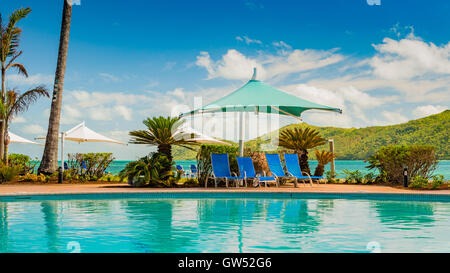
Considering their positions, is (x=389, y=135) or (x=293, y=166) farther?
(x=389, y=135)

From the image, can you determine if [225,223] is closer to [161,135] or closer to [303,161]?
[161,135]

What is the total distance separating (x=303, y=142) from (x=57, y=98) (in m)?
8.18

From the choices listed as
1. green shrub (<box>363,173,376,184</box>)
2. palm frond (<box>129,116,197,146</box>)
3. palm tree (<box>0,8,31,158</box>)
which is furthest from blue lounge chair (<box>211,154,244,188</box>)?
palm tree (<box>0,8,31,158</box>)

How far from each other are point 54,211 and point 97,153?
21.7 feet

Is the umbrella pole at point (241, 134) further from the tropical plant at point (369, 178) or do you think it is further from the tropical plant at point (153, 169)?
the tropical plant at point (369, 178)

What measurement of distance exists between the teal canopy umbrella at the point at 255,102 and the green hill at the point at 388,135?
1597 inches

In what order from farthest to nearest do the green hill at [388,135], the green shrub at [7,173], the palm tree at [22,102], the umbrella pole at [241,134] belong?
the green hill at [388,135]
the palm tree at [22,102]
the green shrub at [7,173]
the umbrella pole at [241,134]

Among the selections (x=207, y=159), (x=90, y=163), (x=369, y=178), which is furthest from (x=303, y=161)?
(x=90, y=163)

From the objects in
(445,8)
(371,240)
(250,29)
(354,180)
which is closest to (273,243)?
(371,240)

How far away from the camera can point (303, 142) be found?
1451 cm

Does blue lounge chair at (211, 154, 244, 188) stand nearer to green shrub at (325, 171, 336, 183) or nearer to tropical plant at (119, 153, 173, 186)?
tropical plant at (119, 153, 173, 186)

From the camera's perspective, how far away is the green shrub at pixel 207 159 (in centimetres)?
1270

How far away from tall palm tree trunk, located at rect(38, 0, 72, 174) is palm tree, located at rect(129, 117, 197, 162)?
422 cm

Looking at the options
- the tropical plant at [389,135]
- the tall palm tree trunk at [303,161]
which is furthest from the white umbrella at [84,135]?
the tropical plant at [389,135]
